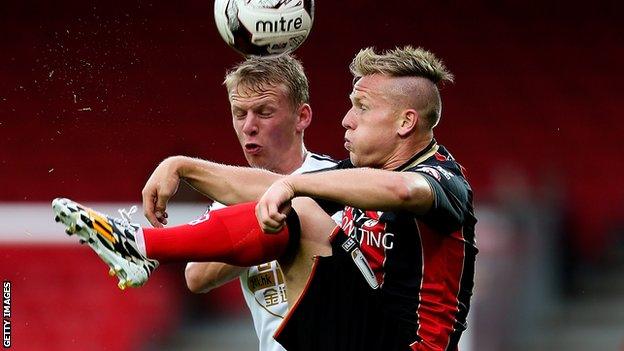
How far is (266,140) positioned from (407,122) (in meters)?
1.06

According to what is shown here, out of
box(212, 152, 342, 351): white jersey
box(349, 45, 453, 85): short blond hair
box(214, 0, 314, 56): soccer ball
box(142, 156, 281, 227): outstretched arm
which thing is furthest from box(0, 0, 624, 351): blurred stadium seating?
box(349, 45, 453, 85): short blond hair

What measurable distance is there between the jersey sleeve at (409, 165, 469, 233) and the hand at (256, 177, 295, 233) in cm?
41

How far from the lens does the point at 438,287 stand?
380cm

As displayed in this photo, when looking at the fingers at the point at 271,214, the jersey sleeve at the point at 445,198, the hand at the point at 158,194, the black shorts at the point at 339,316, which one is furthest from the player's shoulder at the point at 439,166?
the hand at the point at 158,194

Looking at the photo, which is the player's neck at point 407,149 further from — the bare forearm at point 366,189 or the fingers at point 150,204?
the fingers at point 150,204

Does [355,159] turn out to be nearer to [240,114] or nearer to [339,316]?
[339,316]

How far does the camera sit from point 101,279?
29.4ft

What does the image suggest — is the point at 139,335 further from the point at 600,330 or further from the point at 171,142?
the point at 600,330

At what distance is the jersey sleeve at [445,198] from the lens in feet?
11.6

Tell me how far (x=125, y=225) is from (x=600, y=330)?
19.4 ft

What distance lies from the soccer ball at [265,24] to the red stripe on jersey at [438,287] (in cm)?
124

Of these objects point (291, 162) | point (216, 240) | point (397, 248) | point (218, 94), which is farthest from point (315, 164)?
point (218, 94)

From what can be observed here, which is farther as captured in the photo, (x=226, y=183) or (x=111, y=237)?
(x=226, y=183)

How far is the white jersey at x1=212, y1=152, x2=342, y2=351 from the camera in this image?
450 centimetres
